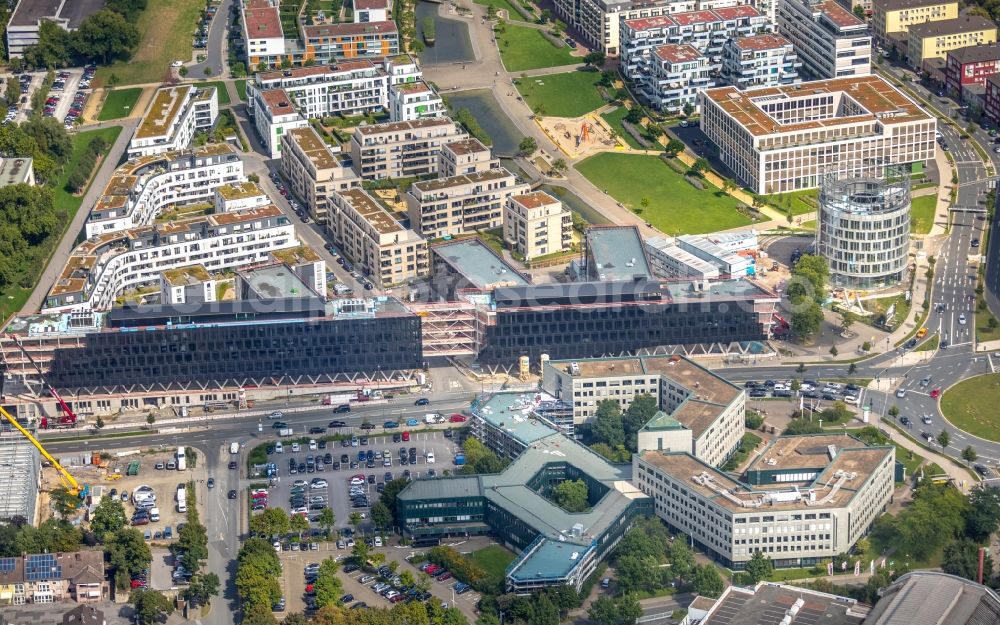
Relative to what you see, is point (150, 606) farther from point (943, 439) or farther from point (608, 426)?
point (943, 439)

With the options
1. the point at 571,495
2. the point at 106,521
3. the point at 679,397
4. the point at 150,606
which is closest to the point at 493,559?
the point at 571,495

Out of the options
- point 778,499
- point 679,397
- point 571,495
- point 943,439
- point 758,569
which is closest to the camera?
point 758,569

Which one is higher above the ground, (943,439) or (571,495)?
(571,495)

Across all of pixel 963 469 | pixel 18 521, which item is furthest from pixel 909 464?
pixel 18 521

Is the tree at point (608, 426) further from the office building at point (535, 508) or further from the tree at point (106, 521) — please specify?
the tree at point (106, 521)

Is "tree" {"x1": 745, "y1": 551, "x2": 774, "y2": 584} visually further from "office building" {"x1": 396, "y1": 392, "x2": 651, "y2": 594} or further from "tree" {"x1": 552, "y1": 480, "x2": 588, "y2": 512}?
"tree" {"x1": 552, "y1": 480, "x2": 588, "y2": 512}

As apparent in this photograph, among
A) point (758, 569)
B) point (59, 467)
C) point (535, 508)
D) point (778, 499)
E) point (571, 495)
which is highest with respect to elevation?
point (778, 499)

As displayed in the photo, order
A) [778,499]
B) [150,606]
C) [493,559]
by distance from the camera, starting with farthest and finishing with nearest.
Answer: [493,559], [778,499], [150,606]

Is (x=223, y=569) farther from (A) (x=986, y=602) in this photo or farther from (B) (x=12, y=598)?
(A) (x=986, y=602)
